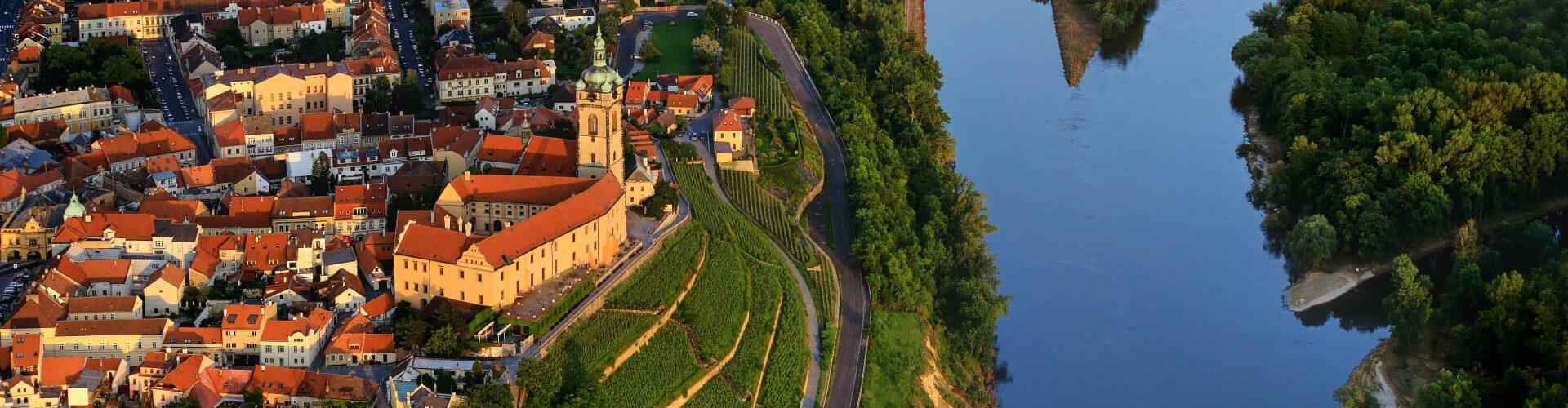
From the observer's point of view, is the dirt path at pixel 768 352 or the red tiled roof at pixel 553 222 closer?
the red tiled roof at pixel 553 222

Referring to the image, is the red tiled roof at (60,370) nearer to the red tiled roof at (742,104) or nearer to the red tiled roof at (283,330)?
the red tiled roof at (283,330)

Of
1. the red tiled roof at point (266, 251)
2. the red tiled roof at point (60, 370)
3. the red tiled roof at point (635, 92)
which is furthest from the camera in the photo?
the red tiled roof at point (635, 92)

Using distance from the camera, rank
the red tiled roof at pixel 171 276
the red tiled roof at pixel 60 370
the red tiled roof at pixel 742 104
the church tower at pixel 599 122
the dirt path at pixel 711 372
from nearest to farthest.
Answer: the red tiled roof at pixel 60 370 → the red tiled roof at pixel 171 276 → the dirt path at pixel 711 372 → the church tower at pixel 599 122 → the red tiled roof at pixel 742 104

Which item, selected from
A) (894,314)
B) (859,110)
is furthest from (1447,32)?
(894,314)

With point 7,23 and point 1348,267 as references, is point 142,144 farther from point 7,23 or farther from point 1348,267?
point 1348,267

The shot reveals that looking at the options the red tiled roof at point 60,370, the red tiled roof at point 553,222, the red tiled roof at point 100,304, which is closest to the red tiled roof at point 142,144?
the red tiled roof at point 100,304

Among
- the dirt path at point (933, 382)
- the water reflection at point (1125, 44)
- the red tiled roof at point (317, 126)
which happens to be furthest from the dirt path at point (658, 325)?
the water reflection at point (1125, 44)

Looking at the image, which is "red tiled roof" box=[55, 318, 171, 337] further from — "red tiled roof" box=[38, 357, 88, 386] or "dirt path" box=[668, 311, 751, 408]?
"dirt path" box=[668, 311, 751, 408]

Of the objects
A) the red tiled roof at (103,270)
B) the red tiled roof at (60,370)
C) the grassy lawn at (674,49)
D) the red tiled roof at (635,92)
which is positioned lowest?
the red tiled roof at (60,370)

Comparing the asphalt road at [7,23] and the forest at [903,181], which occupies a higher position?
the asphalt road at [7,23]

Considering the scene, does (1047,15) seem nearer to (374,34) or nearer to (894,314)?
(374,34)
